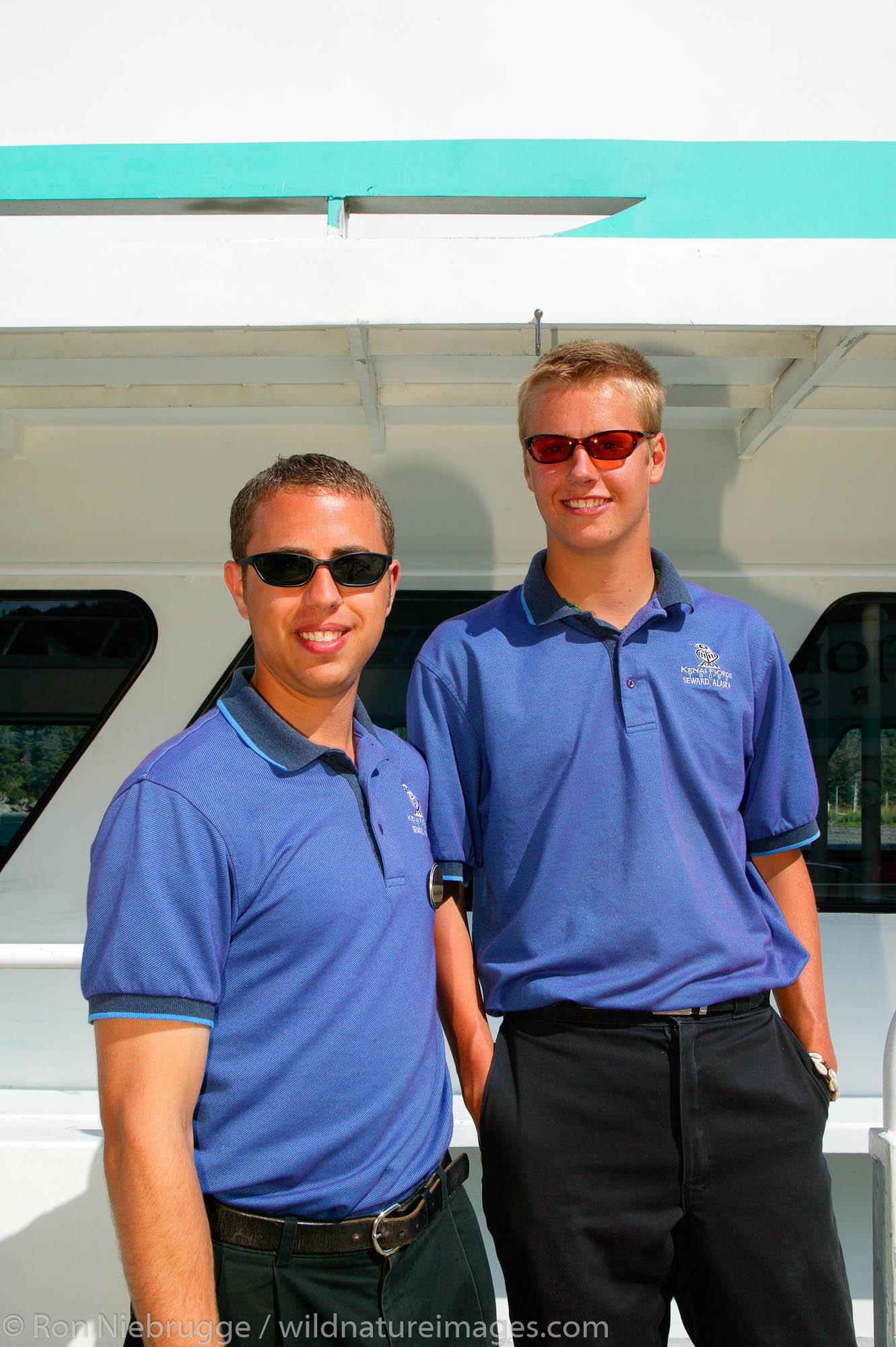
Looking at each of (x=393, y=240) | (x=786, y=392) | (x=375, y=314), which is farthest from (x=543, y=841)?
(x=786, y=392)

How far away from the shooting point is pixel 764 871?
A: 1.69 m

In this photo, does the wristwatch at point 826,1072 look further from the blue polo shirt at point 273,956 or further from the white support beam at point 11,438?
the white support beam at point 11,438

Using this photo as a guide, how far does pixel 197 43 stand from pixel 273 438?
1057 millimetres

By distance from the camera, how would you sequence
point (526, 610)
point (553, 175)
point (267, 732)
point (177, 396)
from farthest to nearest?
point (177, 396) → point (553, 175) → point (526, 610) → point (267, 732)

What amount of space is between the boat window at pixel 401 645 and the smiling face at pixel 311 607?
165cm

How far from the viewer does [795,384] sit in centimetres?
257

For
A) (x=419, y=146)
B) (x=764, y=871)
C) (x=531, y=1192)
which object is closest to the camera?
(x=531, y=1192)

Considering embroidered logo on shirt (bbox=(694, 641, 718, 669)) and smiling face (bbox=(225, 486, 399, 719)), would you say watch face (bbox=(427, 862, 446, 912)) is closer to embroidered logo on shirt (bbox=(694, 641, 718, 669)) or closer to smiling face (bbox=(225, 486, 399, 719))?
smiling face (bbox=(225, 486, 399, 719))

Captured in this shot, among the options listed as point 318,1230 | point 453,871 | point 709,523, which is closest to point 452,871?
point 453,871

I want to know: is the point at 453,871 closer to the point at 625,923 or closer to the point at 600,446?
the point at 625,923

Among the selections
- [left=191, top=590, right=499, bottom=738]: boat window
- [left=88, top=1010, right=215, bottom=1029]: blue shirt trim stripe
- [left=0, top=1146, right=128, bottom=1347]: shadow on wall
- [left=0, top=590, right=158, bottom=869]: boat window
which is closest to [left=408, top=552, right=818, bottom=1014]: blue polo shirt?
[left=88, top=1010, right=215, bottom=1029]: blue shirt trim stripe

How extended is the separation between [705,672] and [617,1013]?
1.74 feet

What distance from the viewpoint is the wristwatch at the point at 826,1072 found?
1553 mm

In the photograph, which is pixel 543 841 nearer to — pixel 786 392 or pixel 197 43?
pixel 786 392
